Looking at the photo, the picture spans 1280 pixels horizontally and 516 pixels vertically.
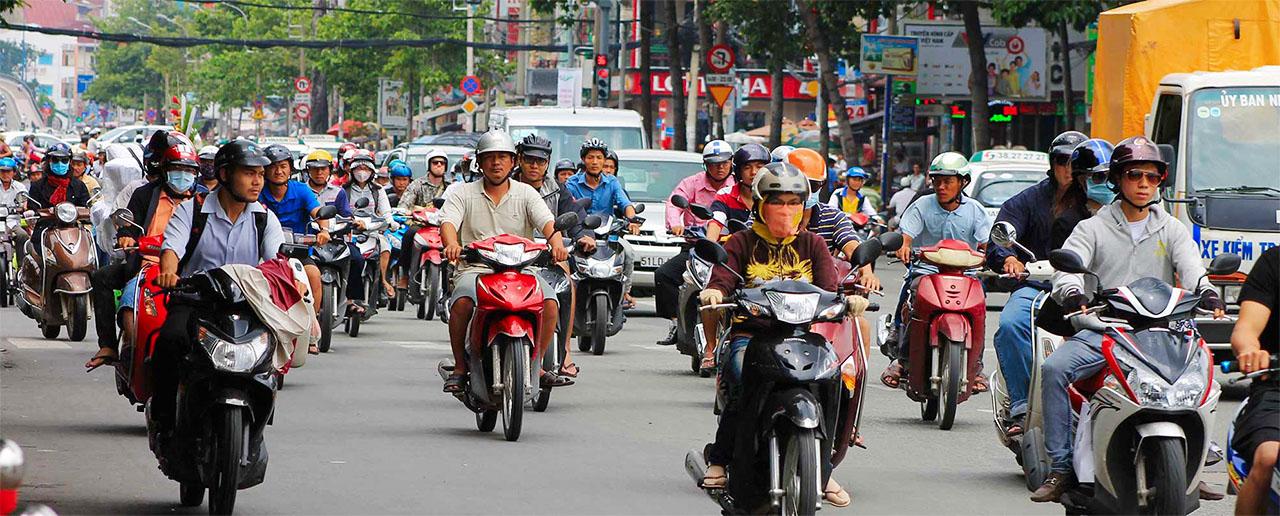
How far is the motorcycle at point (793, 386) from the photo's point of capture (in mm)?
6879

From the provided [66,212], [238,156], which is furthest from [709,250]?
[66,212]

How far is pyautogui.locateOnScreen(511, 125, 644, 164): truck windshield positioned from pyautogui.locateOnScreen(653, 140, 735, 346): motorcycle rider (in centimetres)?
1016

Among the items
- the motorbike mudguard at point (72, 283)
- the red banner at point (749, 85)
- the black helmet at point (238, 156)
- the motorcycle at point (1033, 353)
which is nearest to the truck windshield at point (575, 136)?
the motorbike mudguard at point (72, 283)

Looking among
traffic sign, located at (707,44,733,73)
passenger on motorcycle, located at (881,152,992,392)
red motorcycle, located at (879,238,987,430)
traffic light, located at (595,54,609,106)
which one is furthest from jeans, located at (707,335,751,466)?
traffic light, located at (595,54,609,106)

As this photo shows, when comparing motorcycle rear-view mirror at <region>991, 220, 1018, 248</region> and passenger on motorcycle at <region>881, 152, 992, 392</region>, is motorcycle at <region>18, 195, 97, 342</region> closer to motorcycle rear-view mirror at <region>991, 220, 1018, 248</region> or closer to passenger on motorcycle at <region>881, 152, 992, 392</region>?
passenger on motorcycle at <region>881, 152, 992, 392</region>

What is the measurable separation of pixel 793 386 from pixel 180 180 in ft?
14.6

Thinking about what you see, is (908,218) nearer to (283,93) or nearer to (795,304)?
(795,304)

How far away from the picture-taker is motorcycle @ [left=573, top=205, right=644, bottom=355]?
15.6 meters

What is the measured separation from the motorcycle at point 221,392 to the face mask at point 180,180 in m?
2.54

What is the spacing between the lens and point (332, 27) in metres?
73.7

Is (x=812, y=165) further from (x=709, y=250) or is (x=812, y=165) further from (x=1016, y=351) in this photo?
(x=709, y=250)

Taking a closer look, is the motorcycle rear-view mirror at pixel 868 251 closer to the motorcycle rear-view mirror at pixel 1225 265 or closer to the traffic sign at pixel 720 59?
the motorcycle rear-view mirror at pixel 1225 265

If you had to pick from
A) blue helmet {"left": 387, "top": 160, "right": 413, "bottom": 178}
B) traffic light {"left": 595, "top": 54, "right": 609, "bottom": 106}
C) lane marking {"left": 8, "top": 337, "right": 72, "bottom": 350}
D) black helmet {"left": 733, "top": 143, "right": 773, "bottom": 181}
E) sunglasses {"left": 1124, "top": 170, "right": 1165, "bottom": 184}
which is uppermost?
traffic light {"left": 595, "top": 54, "right": 609, "bottom": 106}

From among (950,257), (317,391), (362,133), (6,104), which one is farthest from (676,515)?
(6,104)
